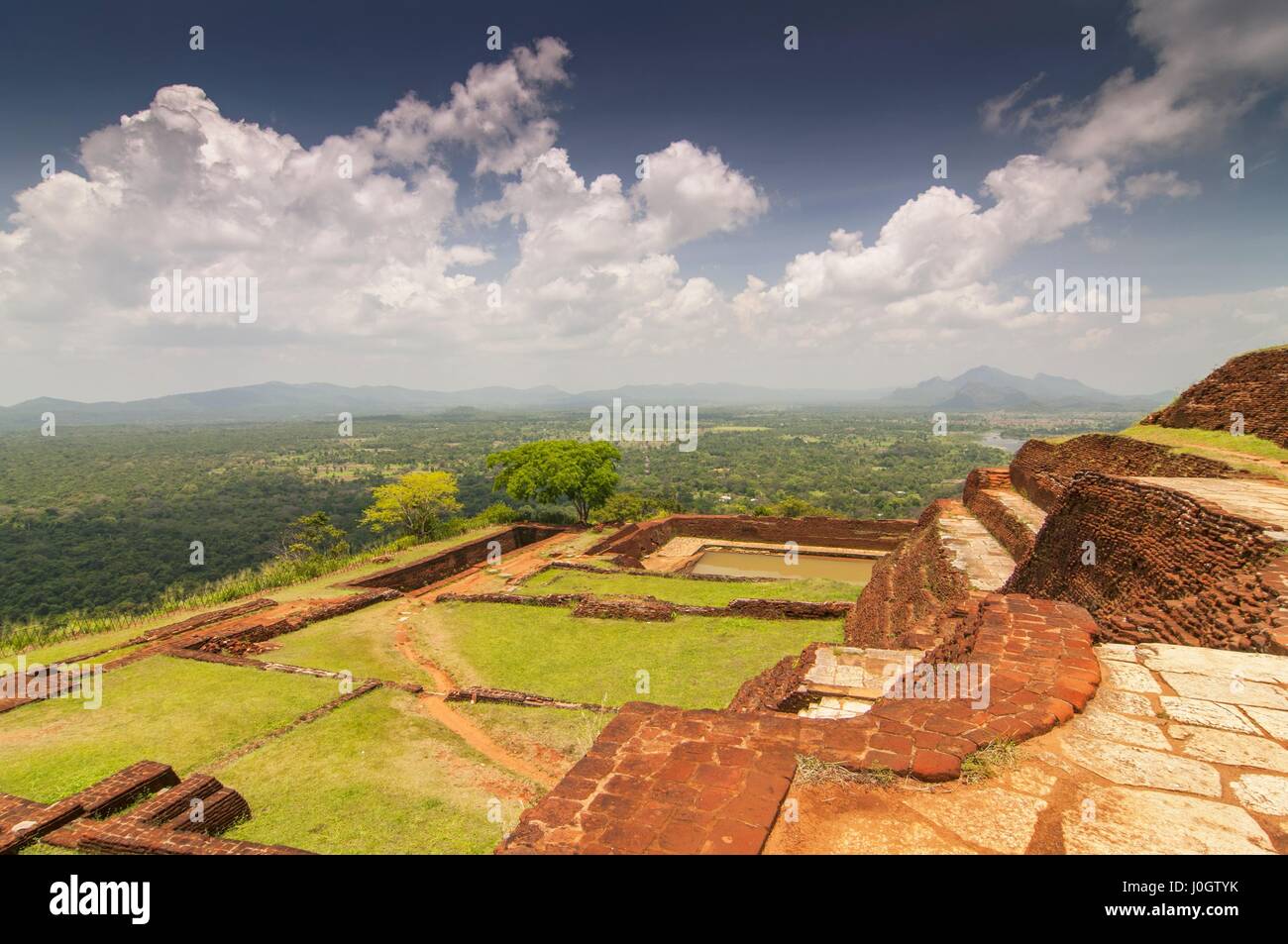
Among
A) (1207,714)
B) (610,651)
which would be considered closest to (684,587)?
(610,651)

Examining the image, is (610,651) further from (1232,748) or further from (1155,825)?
(1155,825)

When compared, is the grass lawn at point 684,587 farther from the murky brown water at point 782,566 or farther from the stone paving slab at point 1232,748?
the stone paving slab at point 1232,748

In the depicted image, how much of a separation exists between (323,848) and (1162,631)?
7337 mm

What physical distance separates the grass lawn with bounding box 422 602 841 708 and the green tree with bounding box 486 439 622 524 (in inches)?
523

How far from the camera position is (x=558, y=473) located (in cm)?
2622

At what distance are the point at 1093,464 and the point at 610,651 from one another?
40.9ft

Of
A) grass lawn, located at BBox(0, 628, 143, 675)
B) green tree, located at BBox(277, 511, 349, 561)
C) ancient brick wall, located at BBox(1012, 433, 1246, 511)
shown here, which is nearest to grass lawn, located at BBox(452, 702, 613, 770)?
grass lawn, located at BBox(0, 628, 143, 675)

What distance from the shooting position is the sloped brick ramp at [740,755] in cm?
246

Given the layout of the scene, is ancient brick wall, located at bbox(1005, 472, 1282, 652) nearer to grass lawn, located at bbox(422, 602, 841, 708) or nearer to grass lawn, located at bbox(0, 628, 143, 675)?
grass lawn, located at bbox(422, 602, 841, 708)

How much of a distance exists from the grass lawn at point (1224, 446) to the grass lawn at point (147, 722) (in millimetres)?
14317

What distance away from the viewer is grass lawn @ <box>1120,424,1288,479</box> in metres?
8.41
